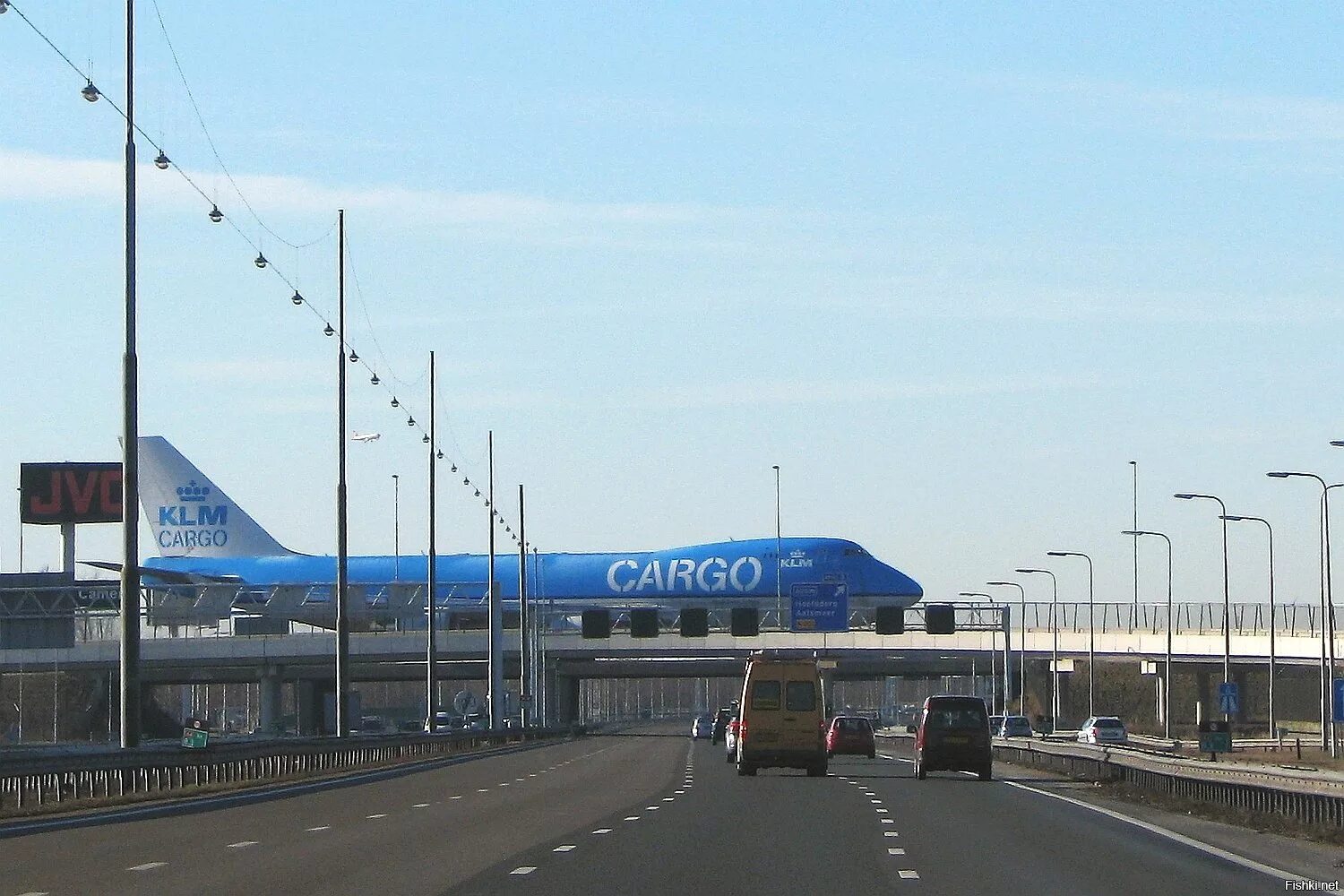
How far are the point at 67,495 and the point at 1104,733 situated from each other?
5765 cm

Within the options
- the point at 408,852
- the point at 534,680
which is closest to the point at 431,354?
the point at 534,680

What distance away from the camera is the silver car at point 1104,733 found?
90625mm

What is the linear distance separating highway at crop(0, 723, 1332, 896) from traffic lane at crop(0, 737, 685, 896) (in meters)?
0.03

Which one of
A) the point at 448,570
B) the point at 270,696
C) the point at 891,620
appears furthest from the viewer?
the point at 448,570

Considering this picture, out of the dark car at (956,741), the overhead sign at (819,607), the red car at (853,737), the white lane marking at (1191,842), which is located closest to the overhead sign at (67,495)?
the overhead sign at (819,607)

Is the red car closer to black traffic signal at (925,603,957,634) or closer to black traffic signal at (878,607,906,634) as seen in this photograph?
black traffic signal at (878,607,906,634)

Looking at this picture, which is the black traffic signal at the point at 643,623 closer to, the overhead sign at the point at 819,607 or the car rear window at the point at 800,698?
the overhead sign at the point at 819,607

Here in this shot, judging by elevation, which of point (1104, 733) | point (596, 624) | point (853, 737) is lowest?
point (1104, 733)

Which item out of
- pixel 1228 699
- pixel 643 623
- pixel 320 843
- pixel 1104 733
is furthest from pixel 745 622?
pixel 320 843

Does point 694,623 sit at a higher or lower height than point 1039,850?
higher

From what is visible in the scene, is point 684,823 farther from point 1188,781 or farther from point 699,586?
point 699,586

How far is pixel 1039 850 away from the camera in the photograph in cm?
2469

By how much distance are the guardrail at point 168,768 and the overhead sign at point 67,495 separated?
55.6 metres

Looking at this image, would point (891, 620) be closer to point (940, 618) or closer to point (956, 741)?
point (940, 618)
